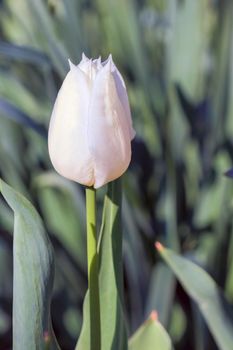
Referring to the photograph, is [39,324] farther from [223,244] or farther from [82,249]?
[82,249]

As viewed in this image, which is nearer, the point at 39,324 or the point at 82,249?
the point at 39,324

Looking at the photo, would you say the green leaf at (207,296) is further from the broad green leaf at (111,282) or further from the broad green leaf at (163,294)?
the broad green leaf at (163,294)

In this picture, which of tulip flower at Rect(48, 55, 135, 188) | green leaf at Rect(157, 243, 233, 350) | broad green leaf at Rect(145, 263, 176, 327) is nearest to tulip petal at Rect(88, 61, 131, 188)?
tulip flower at Rect(48, 55, 135, 188)

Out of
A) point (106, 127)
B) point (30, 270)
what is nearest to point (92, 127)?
point (106, 127)

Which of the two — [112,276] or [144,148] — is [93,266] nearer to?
[112,276]

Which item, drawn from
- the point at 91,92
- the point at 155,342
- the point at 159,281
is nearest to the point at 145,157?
the point at 159,281

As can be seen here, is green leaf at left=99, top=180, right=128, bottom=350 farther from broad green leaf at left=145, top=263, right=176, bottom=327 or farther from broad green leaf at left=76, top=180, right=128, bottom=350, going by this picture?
broad green leaf at left=145, top=263, right=176, bottom=327
